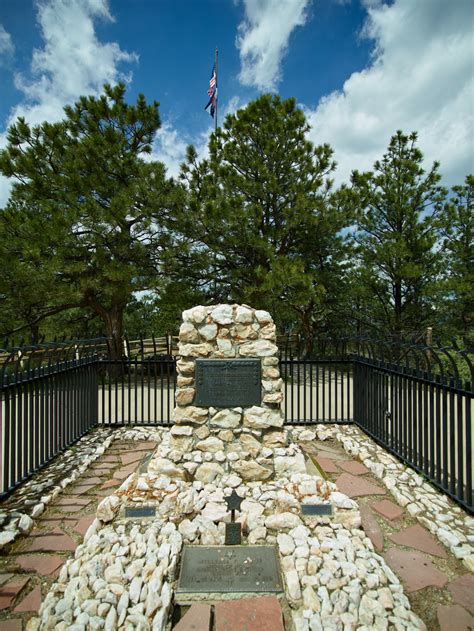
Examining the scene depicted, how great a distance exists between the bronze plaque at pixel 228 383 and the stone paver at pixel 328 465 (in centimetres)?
143

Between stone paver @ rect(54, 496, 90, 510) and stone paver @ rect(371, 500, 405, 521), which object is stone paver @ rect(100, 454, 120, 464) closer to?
stone paver @ rect(54, 496, 90, 510)

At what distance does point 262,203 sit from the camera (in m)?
11.3

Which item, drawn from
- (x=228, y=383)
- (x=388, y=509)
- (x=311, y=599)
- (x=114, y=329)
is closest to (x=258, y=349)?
(x=228, y=383)

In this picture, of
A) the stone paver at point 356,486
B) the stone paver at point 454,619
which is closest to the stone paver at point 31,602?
the stone paver at point 454,619

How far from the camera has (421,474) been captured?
3.83 metres

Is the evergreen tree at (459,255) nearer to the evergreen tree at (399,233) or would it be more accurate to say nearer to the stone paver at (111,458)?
the evergreen tree at (399,233)

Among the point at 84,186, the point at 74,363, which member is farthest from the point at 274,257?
the point at 74,363

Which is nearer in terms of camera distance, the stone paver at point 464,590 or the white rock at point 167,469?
the stone paver at point 464,590

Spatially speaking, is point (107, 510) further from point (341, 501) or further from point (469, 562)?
point (469, 562)

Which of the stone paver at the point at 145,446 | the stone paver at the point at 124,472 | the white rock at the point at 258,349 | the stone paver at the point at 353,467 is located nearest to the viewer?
the white rock at the point at 258,349

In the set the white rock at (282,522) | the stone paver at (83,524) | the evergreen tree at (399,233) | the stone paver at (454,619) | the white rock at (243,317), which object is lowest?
the stone paver at (83,524)

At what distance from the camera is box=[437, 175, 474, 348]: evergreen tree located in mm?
12399

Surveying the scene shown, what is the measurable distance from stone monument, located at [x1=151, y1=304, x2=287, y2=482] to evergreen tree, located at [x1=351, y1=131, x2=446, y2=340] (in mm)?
10061

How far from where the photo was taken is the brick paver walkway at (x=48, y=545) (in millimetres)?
2217
